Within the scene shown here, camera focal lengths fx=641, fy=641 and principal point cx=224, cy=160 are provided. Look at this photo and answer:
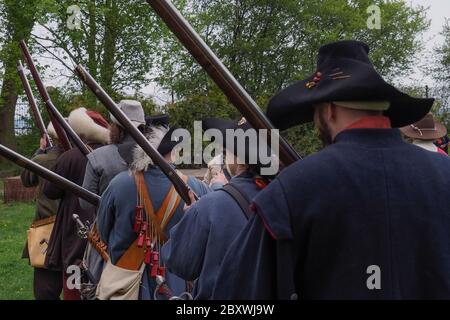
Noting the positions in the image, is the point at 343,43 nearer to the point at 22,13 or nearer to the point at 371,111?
the point at 371,111

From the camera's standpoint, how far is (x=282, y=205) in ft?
6.22

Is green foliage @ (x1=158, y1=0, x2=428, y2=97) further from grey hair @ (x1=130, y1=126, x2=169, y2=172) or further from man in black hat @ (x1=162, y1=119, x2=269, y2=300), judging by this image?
man in black hat @ (x1=162, y1=119, x2=269, y2=300)

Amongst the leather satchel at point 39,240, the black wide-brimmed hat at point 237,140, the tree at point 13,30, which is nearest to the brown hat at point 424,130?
the black wide-brimmed hat at point 237,140

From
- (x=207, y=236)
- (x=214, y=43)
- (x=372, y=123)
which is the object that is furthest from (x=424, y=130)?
(x=214, y=43)

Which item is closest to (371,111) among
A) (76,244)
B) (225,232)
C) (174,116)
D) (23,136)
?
(225,232)

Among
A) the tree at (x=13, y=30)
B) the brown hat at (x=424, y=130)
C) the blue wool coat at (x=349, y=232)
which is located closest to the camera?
the blue wool coat at (x=349, y=232)

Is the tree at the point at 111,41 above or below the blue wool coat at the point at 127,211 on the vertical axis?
above

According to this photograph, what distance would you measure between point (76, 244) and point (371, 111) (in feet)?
12.0

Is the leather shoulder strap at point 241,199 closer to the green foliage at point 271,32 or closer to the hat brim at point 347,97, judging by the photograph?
the hat brim at point 347,97

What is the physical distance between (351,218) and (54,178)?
9.21 ft

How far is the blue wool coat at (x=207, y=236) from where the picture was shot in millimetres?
2982

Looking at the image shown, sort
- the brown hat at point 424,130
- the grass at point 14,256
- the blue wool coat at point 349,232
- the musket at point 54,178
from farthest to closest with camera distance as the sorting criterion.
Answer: the grass at point 14,256 → the brown hat at point 424,130 → the musket at point 54,178 → the blue wool coat at point 349,232

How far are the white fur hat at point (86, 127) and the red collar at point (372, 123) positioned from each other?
360 centimetres

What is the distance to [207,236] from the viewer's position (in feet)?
9.88
